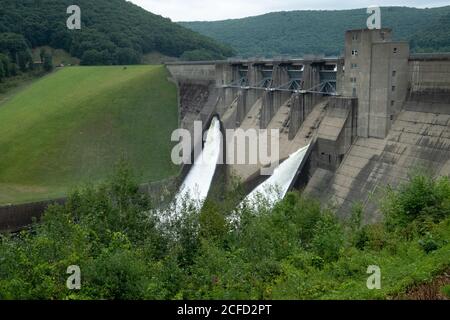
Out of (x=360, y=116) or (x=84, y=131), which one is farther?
(x=84, y=131)

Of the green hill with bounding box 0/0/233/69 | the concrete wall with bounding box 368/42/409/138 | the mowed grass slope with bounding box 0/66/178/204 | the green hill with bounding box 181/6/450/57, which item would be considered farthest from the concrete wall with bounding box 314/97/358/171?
the green hill with bounding box 181/6/450/57

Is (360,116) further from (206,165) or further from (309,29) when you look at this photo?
(309,29)

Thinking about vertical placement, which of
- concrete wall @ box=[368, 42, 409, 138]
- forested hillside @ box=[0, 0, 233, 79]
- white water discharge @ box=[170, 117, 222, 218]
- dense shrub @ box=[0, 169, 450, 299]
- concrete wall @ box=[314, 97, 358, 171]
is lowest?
white water discharge @ box=[170, 117, 222, 218]

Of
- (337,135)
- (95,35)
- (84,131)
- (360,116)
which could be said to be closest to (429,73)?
(360,116)

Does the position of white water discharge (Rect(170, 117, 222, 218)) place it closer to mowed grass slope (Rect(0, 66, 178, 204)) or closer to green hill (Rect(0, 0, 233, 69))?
mowed grass slope (Rect(0, 66, 178, 204))

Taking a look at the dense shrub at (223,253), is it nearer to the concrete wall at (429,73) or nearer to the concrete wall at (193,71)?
the concrete wall at (429,73)
